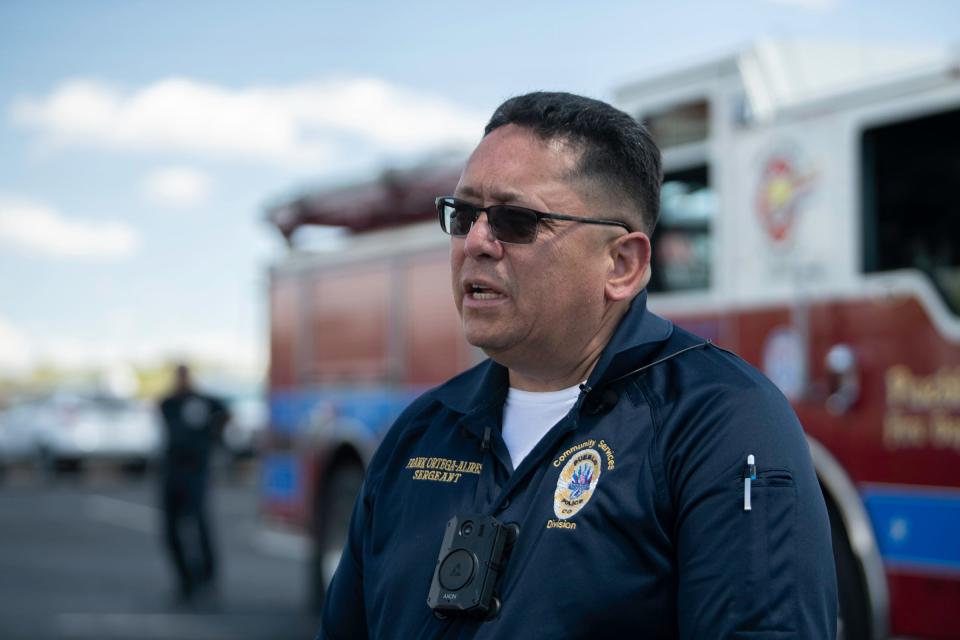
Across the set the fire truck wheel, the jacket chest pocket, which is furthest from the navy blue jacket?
the fire truck wheel

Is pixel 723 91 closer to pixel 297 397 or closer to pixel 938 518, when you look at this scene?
pixel 938 518

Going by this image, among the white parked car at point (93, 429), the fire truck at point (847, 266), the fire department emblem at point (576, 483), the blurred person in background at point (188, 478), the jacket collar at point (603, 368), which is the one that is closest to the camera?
the fire department emblem at point (576, 483)

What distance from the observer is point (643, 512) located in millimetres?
1889

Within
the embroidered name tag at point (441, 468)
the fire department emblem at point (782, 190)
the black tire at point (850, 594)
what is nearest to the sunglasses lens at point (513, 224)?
the embroidered name tag at point (441, 468)

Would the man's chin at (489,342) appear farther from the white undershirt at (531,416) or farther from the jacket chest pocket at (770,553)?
the jacket chest pocket at (770,553)

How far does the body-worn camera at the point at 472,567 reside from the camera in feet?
6.54

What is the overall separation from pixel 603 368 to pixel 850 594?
3873 millimetres

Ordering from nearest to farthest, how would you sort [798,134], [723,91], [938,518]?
[938,518], [798,134], [723,91]

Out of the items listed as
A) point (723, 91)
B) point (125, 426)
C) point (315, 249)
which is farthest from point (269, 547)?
point (125, 426)

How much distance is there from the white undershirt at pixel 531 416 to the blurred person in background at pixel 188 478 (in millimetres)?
8202

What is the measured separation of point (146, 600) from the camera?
9656mm

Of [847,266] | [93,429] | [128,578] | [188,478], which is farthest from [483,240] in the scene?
[93,429]

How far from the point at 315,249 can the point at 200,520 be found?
223 cm

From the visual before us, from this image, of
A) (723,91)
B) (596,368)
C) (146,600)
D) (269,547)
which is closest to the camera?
(596,368)
